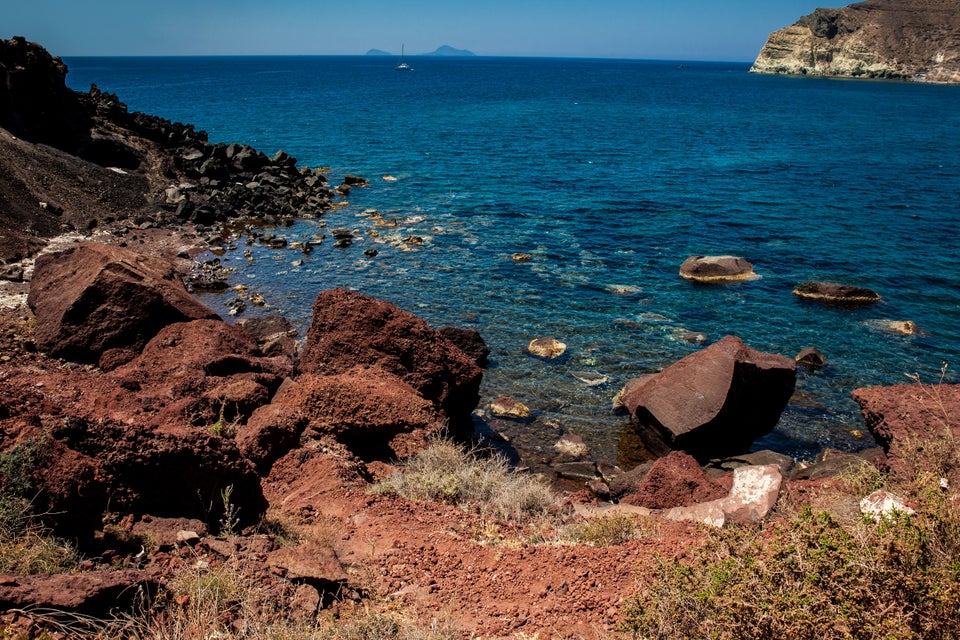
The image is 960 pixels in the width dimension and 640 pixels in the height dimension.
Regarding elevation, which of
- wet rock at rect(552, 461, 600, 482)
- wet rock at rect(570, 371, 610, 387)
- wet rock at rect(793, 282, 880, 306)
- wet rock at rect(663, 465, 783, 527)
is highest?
wet rock at rect(793, 282, 880, 306)

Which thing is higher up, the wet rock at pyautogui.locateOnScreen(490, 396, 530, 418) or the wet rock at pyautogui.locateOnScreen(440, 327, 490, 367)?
the wet rock at pyautogui.locateOnScreen(440, 327, 490, 367)

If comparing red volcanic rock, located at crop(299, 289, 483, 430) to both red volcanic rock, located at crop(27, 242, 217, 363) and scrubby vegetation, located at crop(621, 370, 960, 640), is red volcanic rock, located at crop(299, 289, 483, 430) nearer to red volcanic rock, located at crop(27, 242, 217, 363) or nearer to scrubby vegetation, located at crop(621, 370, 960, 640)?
red volcanic rock, located at crop(27, 242, 217, 363)

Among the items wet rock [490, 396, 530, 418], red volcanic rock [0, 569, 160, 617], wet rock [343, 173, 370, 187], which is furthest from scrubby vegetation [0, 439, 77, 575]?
wet rock [343, 173, 370, 187]

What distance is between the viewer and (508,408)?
48.3 ft

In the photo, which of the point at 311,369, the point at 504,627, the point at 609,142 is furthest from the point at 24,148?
the point at 609,142

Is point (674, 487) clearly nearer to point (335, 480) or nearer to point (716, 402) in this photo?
point (716, 402)

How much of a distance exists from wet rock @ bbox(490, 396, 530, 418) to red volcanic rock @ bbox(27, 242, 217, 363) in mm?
7096

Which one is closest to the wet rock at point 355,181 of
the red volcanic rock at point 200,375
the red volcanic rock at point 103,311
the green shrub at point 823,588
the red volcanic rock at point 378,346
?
the red volcanic rock at point 103,311

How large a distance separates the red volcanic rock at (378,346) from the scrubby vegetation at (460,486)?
1832mm

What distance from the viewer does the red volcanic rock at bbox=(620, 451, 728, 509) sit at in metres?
10.0

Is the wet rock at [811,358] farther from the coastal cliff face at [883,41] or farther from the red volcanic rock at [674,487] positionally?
the coastal cliff face at [883,41]

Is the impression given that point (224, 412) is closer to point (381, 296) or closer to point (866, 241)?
point (381, 296)

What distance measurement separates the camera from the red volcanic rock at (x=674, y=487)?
10047 millimetres

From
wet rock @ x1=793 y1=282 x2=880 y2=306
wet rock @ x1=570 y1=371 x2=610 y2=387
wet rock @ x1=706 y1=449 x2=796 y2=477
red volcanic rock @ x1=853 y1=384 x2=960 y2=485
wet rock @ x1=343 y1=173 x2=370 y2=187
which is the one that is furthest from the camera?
wet rock @ x1=343 y1=173 x2=370 y2=187
